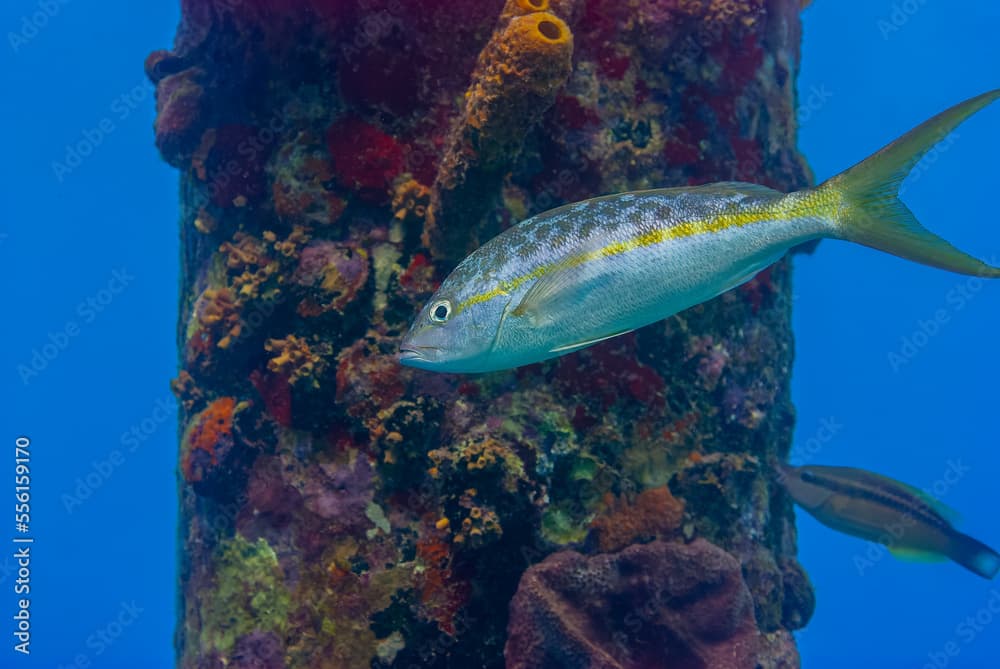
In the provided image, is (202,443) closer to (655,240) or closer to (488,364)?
(488,364)

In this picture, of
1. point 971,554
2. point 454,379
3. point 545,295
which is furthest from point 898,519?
point 545,295

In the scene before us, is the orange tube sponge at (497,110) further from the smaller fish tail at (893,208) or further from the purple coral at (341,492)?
the purple coral at (341,492)

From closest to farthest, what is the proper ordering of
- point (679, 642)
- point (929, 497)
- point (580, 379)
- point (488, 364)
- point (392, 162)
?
1. point (488, 364)
2. point (679, 642)
3. point (580, 379)
4. point (392, 162)
5. point (929, 497)

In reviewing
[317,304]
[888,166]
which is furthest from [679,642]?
[317,304]

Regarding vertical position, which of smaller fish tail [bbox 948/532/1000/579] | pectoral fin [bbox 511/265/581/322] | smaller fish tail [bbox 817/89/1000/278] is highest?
smaller fish tail [bbox 817/89/1000/278]

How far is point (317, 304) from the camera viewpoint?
15.2 ft

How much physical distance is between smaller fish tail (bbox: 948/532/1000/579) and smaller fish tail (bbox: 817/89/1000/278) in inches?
194

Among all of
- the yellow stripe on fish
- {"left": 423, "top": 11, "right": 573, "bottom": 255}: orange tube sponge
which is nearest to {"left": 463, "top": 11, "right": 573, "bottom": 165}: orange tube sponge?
{"left": 423, "top": 11, "right": 573, "bottom": 255}: orange tube sponge

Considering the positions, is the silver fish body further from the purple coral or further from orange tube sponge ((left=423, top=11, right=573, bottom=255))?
the purple coral

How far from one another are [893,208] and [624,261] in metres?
1.35

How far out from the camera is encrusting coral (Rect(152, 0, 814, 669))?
13.1 feet

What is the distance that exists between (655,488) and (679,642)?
1045 mm

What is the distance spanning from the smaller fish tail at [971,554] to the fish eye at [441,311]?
6.37m

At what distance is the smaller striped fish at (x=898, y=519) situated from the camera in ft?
20.3
